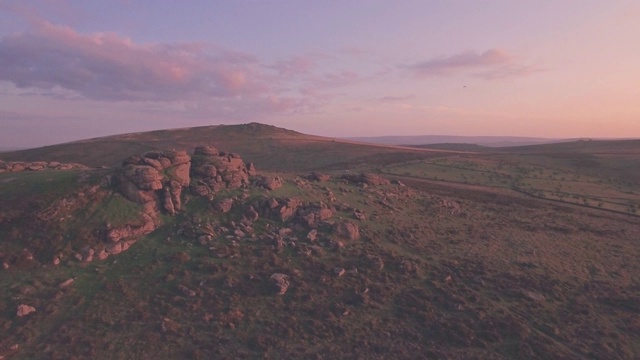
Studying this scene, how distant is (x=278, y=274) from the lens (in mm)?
17188

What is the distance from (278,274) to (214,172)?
8.67 metres

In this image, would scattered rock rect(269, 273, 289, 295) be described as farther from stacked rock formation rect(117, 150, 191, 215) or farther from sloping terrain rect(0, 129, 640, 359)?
stacked rock formation rect(117, 150, 191, 215)

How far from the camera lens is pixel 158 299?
15609 mm

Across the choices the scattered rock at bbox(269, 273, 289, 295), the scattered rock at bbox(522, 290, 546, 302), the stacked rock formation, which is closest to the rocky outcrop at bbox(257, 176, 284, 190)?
the stacked rock formation

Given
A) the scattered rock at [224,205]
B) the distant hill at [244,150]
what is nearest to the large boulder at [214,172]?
the scattered rock at [224,205]

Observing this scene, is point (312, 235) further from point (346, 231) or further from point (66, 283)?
point (66, 283)

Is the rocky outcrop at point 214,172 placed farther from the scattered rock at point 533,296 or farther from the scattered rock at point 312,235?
the scattered rock at point 533,296

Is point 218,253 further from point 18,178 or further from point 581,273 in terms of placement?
point 581,273

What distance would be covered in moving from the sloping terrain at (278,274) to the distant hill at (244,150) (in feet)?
131

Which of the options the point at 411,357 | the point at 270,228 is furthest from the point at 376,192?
the point at 411,357

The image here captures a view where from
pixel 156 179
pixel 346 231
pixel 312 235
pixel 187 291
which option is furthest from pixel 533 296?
pixel 156 179

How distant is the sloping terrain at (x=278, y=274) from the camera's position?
14.0 metres

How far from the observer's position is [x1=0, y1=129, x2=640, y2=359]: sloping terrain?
1398 centimetres

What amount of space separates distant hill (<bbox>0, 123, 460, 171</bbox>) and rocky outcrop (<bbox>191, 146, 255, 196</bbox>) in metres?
38.4
